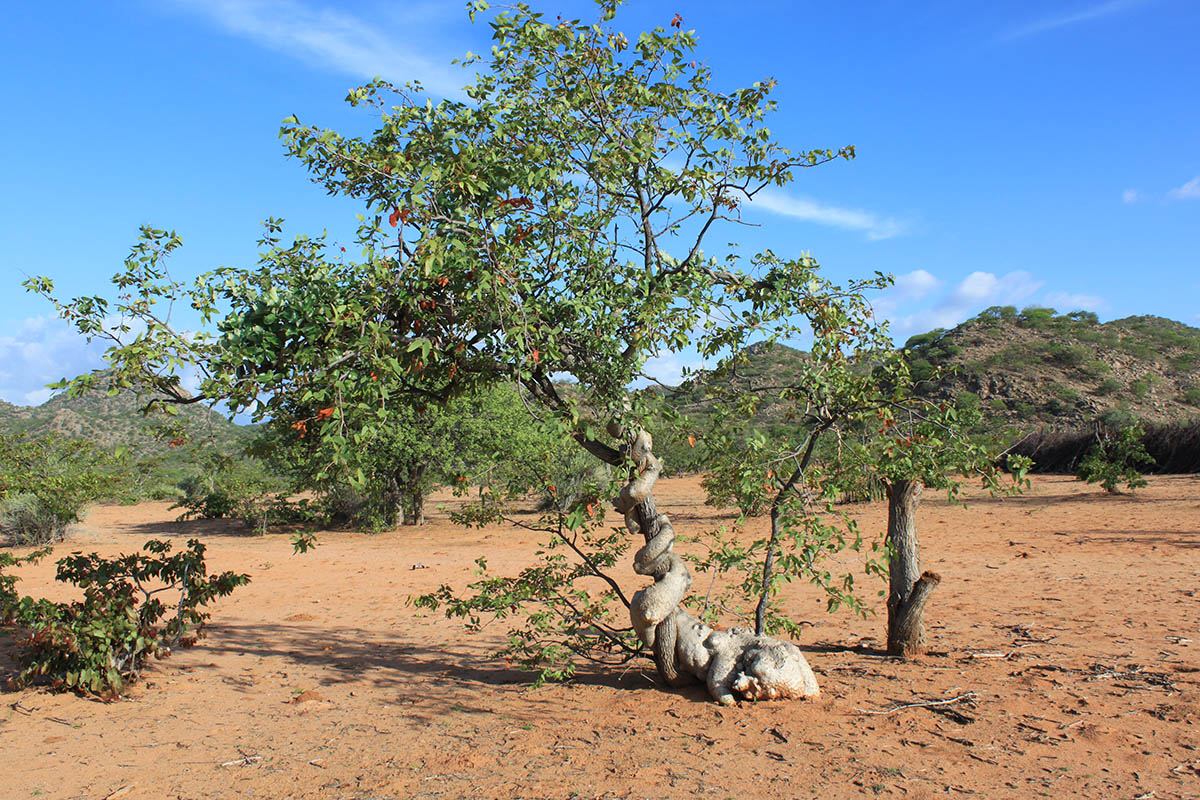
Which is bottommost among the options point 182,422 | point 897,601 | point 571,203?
point 897,601

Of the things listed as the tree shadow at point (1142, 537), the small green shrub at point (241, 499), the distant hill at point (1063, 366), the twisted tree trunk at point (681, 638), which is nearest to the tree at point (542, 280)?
the twisted tree trunk at point (681, 638)

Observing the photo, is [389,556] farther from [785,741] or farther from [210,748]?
[785,741]

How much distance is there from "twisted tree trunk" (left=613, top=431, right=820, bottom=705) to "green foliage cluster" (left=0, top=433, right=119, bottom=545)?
13.2m

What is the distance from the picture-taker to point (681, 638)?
5.99 metres

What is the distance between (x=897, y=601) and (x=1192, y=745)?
2352mm

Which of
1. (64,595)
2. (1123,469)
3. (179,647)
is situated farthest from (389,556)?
(1123,469)

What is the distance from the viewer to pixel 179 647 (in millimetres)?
8258

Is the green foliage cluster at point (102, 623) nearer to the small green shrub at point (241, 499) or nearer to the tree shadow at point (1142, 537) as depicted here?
the tree shadow at point (1142, 537)

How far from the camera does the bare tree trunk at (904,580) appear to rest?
261 inches

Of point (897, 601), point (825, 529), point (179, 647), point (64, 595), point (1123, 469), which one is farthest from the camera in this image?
point (1123, 469)

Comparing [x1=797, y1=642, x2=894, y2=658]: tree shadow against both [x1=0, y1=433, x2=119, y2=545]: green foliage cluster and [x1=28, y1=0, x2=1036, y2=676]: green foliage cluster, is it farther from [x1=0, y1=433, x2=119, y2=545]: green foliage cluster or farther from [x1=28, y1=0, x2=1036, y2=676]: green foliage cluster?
[x1=0, y1=433, x2=119, y2=545]: green foliage cluster

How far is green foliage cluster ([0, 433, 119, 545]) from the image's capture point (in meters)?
15.5

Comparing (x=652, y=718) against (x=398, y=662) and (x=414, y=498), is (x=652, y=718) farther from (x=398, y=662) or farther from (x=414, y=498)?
(x=414, y=498)

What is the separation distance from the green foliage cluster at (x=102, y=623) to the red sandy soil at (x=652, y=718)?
0.77 feet
